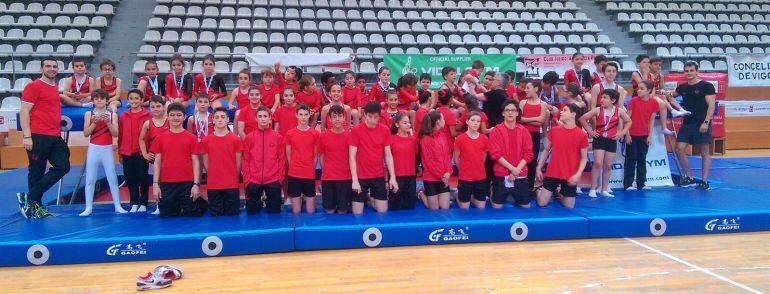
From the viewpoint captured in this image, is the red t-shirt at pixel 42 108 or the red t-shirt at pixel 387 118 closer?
the red t-shirt at pixel 42 108

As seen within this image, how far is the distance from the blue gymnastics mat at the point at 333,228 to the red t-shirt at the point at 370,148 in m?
0.46

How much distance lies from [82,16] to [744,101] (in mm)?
15073

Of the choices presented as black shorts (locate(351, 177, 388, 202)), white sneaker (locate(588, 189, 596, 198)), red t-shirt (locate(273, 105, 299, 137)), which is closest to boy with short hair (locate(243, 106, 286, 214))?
red t-shirt (locate(273, 105, 299, 137))

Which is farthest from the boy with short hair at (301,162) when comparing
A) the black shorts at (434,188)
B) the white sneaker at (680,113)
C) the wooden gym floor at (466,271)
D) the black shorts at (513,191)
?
the white sneaker at (680,113)

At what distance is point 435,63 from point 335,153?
5.59 meters

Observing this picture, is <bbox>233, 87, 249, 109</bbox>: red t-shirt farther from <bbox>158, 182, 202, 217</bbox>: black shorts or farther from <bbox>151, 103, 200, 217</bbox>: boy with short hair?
<bbox>158, 182, 202, 217</bbox>: black shorts

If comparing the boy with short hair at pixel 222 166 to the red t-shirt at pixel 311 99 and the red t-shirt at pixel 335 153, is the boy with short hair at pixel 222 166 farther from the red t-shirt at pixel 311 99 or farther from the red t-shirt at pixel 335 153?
the red t-shirt at pixel 311 99

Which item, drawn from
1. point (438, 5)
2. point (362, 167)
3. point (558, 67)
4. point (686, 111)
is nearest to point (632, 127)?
point (686, 111)

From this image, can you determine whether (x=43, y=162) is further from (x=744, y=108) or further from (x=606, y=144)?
(x=744, y=108)

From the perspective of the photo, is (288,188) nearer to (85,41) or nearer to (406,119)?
(406,119)

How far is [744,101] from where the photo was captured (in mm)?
11953

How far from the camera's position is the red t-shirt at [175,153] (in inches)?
204

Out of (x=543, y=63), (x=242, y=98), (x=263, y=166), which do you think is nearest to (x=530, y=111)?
(x=263, y=166)

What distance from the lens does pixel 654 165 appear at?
699cm
